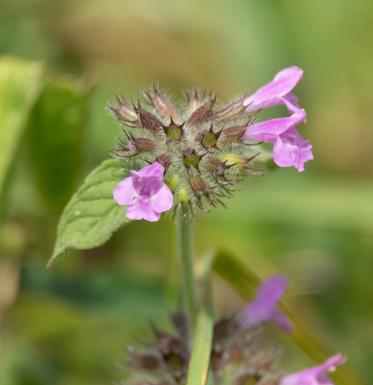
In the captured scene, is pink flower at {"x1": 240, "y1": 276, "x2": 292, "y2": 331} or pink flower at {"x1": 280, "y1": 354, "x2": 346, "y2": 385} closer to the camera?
pink flower at {"x1": 280, "y1": 354, "x2": 346, "y2": 385}

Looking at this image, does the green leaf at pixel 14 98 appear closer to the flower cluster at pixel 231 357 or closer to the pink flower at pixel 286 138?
the flower cluster at pixel 231 357

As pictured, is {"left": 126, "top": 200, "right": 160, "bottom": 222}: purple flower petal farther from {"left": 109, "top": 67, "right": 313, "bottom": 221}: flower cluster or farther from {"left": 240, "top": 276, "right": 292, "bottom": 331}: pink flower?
{"left": 240, "top": 276, "right": 292, "bottom": 331}: pink flower

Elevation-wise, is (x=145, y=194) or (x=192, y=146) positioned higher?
(x=192, y=146)

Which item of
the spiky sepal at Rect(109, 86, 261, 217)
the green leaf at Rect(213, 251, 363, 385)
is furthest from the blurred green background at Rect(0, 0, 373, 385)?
the spiky sepal at Rect(109, 86, 261, 217)

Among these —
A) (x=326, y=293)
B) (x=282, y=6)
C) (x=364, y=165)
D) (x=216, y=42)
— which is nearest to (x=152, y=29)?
(x=216, y=42)

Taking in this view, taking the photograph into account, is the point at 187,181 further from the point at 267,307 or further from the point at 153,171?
the point at 267,307

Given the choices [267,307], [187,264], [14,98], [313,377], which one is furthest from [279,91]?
[14,98]
